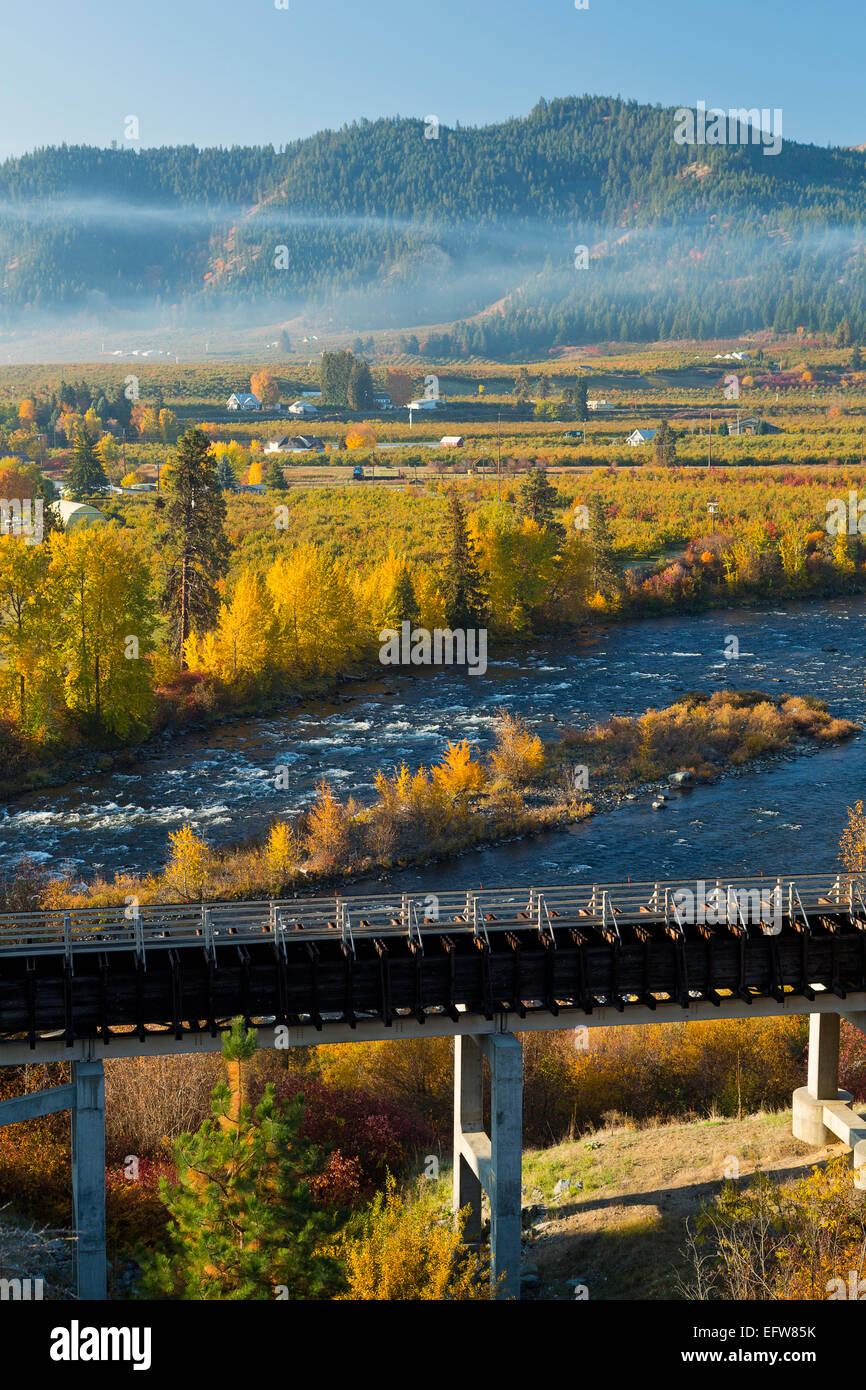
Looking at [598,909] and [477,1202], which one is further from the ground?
[598,909]

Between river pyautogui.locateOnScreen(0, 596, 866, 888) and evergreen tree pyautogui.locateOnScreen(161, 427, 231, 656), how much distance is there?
38.6ft

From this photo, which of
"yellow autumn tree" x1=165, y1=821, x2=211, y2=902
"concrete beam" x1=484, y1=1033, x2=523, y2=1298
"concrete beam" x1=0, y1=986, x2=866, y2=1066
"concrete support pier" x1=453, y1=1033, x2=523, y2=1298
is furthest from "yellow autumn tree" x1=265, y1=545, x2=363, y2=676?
"concrete beam" x1=484, y1=1033, x2=523, y2=1298

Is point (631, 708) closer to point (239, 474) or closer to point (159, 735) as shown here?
point (159, 735)

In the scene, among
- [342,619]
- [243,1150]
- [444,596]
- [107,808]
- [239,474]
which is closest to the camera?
[243,1150]

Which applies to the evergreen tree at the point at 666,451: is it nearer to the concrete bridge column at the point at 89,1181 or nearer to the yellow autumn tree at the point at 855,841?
the yellow autumn tree at the point at 855,841

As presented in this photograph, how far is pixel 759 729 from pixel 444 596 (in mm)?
30272

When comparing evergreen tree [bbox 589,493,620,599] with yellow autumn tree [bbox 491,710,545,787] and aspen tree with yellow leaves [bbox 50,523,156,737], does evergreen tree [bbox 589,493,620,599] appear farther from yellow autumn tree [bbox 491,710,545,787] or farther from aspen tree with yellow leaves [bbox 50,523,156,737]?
aspen tree with yellow leaves [bbox 50,523,156,737]

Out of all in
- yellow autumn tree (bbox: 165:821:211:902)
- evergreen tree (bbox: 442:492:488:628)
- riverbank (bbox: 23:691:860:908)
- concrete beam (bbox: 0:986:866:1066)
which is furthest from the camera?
evergreen tree (bbox: 442:492:488:628)

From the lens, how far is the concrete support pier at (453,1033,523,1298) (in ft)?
93.6

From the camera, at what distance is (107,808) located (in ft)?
207

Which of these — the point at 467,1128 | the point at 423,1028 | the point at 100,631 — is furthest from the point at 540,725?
the point at 423,1028

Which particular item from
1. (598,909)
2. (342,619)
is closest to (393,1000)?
(598,909)

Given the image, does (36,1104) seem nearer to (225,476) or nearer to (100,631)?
(100,631)

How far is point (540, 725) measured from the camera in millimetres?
73812
